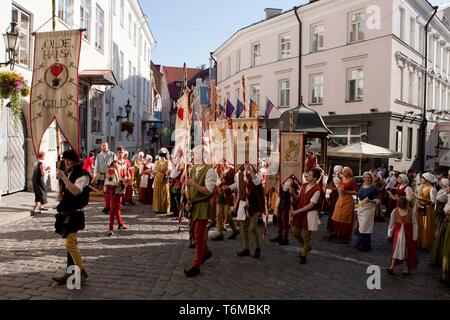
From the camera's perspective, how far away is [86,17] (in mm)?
18016

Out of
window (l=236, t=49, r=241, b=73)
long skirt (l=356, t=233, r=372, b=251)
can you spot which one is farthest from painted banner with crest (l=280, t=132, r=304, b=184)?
window (l=236, t=49, r=241, b=73)

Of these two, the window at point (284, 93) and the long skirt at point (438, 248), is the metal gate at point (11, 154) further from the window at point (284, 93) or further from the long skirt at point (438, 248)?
the window at point (284, 93)

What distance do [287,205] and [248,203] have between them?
1.58 meters

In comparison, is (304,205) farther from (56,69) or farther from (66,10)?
(66,10)

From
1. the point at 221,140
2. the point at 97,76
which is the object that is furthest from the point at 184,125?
the point at 97,76

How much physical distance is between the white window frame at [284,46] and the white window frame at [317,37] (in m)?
1.91

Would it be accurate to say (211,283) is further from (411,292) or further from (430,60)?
(430,60)

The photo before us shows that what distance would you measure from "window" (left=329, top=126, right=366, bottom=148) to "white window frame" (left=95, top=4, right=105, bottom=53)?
13.7 metres

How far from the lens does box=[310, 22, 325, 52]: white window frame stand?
25109mm

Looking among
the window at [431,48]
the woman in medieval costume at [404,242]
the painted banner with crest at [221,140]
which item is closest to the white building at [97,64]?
the painted banner with crest at [221,140]

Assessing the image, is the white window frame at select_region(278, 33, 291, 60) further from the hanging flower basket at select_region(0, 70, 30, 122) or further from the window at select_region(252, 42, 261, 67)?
the hanging flower basket at select_region(0, 70, 30, 122)

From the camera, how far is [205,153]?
6168 millimetres

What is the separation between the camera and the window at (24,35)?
12.6 m

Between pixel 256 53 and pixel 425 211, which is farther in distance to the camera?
pixel 256 53
